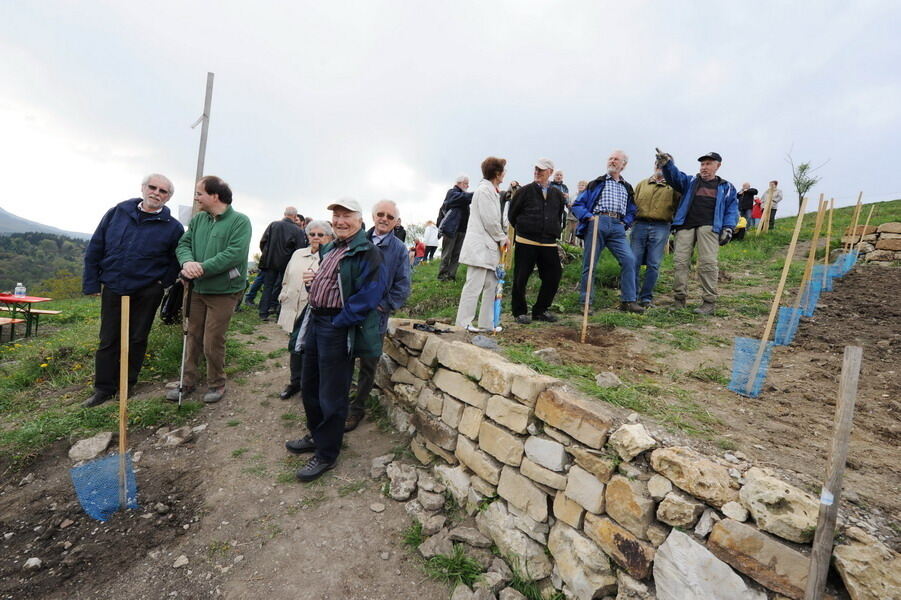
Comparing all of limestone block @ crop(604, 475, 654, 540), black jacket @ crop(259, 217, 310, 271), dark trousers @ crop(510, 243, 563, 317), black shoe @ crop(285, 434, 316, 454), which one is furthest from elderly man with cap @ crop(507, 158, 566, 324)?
black jacket @ crop(259, 217, 310, 271)

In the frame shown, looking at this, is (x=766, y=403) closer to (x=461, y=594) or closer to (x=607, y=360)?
(x=607, y=360)

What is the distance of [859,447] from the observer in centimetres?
232

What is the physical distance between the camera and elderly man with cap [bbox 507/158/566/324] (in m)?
4.72

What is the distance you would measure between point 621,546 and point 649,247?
4.47 metres

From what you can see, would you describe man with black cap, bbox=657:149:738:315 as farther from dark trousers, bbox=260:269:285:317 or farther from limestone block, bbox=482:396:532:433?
dark trousers, bbox=260:269:285:317

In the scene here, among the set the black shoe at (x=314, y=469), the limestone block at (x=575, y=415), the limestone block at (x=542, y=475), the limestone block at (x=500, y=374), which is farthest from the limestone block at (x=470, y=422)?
the black shoe at (x=314, y=469)

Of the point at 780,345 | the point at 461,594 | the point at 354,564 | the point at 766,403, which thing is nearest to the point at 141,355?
the point at 354,564

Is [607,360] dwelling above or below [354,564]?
above

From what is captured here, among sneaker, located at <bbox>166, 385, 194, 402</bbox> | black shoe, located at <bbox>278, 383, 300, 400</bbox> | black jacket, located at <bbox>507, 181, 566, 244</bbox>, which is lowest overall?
sneaker, located at <bbox>166, 385, 194, 402</bbox>

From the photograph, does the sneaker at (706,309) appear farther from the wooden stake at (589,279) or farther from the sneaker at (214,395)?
the sneaker at (214,395)

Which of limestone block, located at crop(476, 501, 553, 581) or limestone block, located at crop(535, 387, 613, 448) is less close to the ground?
limestone block, located at crop(535, 387, 613, 448)

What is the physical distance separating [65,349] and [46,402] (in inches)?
56.9

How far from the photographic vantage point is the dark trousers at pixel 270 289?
742 centimetres

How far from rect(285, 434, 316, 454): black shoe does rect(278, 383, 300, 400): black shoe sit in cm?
88
